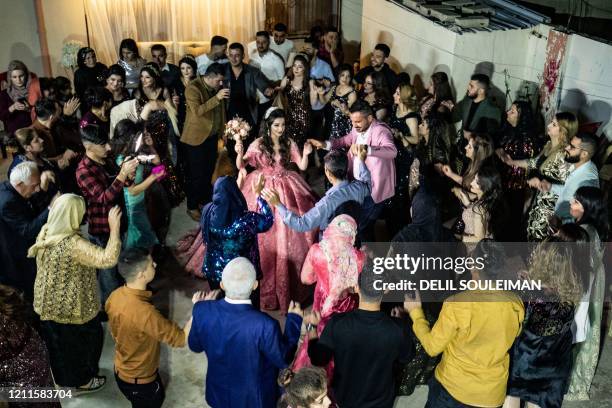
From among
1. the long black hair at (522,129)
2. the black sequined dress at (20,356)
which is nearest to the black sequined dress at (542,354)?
the long black hair at (522,129)

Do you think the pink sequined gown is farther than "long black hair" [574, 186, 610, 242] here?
Yes

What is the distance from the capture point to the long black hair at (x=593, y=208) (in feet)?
12.9

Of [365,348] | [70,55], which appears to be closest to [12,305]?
[365,348]

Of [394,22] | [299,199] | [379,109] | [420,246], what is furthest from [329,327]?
[394,22]

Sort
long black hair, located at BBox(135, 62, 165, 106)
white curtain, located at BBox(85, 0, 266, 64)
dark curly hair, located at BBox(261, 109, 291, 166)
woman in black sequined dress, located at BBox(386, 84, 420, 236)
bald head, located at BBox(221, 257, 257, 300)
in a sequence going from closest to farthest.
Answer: bald head, located at BBox(221, 257, 257, 300), dark curly hair, located at BBox(261, 109, 291, 166), woman in black sequined dress, located at BBox(386, 84, 420, 236), long black hair, located at BBox(135, 62, 165, 106), white curtain, located at BBox(85, 0, 266, 64)

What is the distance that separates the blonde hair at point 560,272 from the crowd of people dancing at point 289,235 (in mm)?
11

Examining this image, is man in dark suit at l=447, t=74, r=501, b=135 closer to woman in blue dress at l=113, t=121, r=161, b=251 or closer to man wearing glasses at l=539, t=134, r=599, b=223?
man wearing glasses at l=539, t=134, r=599, b=223

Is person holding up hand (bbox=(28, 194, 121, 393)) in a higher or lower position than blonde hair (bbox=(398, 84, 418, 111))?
lower

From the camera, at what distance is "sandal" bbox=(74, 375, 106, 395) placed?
13.4 feet

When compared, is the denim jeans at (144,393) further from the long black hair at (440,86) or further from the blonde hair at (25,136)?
the long black hair at (440,86)

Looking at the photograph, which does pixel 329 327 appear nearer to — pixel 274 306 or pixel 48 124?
pixel 274 306

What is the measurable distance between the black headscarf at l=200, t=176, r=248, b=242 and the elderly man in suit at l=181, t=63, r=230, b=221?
205cm

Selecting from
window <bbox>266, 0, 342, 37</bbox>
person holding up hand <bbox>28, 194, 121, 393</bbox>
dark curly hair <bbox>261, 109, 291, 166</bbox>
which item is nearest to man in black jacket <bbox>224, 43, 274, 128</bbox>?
dark curly hair <bbox>261, 109, 291, 166</bbox>

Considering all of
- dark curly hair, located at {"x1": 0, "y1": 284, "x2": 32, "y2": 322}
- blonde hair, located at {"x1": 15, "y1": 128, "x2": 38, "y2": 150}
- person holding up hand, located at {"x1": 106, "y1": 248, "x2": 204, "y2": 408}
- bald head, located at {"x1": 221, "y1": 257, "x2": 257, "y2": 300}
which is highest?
blonde hair, located at {"x1": 15, "y1": 128, "x2": 38, "y2": 150}
